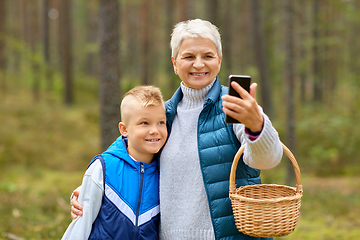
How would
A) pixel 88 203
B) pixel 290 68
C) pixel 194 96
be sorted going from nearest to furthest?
pixel 88 203
pixel 194 96
pixel 290 68

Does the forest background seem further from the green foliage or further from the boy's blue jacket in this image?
the boy's blue jacket

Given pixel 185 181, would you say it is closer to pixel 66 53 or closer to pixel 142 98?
pixel 142 98

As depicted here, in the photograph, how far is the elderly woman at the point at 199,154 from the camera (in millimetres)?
2256

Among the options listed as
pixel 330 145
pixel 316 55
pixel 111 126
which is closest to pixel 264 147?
pixel 111 126

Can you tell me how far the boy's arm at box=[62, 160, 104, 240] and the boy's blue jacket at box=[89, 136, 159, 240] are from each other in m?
0.04

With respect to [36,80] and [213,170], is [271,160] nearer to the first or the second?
[213,170]

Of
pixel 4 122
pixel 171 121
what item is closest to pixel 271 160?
pixel 171 121

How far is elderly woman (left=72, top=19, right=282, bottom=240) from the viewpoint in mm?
2256

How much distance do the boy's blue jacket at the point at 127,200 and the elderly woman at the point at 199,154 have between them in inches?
3.4

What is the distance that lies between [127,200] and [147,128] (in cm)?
54

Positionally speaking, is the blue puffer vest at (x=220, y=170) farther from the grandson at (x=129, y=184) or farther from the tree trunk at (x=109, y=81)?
the tree trunk at (x=109, y=81)

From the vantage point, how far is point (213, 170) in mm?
2268

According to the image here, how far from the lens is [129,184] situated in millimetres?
2479

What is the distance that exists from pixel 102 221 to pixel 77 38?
36.7m
